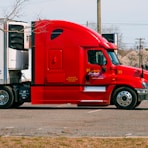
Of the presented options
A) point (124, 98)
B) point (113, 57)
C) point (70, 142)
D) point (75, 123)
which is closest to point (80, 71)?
point (113, 57)

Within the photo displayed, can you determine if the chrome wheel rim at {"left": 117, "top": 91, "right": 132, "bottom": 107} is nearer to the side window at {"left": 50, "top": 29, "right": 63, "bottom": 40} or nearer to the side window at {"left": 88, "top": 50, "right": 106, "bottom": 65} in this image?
the side window at {"left": 88, "top": 50, "right": 106, "bottom": 65}

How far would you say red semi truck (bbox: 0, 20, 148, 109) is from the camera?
2183 cm

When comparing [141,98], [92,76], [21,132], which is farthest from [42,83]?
[21,132]

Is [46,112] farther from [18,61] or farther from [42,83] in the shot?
[18,61]

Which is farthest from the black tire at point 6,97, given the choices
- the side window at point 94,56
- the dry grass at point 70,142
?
the dry grass at point 70,142

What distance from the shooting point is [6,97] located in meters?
22.7

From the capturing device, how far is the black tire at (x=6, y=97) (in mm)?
22625

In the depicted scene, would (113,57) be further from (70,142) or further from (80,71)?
(70,142)

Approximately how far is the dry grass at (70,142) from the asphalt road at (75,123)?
1178mm

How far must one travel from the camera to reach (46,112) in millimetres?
20906

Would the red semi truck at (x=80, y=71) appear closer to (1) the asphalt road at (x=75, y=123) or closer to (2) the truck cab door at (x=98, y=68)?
(2) the truck cab door at (x=98, y=68)

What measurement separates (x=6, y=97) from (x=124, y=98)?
460 cm

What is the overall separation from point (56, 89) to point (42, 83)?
58 cm

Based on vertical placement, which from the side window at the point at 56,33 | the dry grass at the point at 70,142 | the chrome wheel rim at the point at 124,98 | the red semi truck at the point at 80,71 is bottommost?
the dry grass at the point at 70,142
